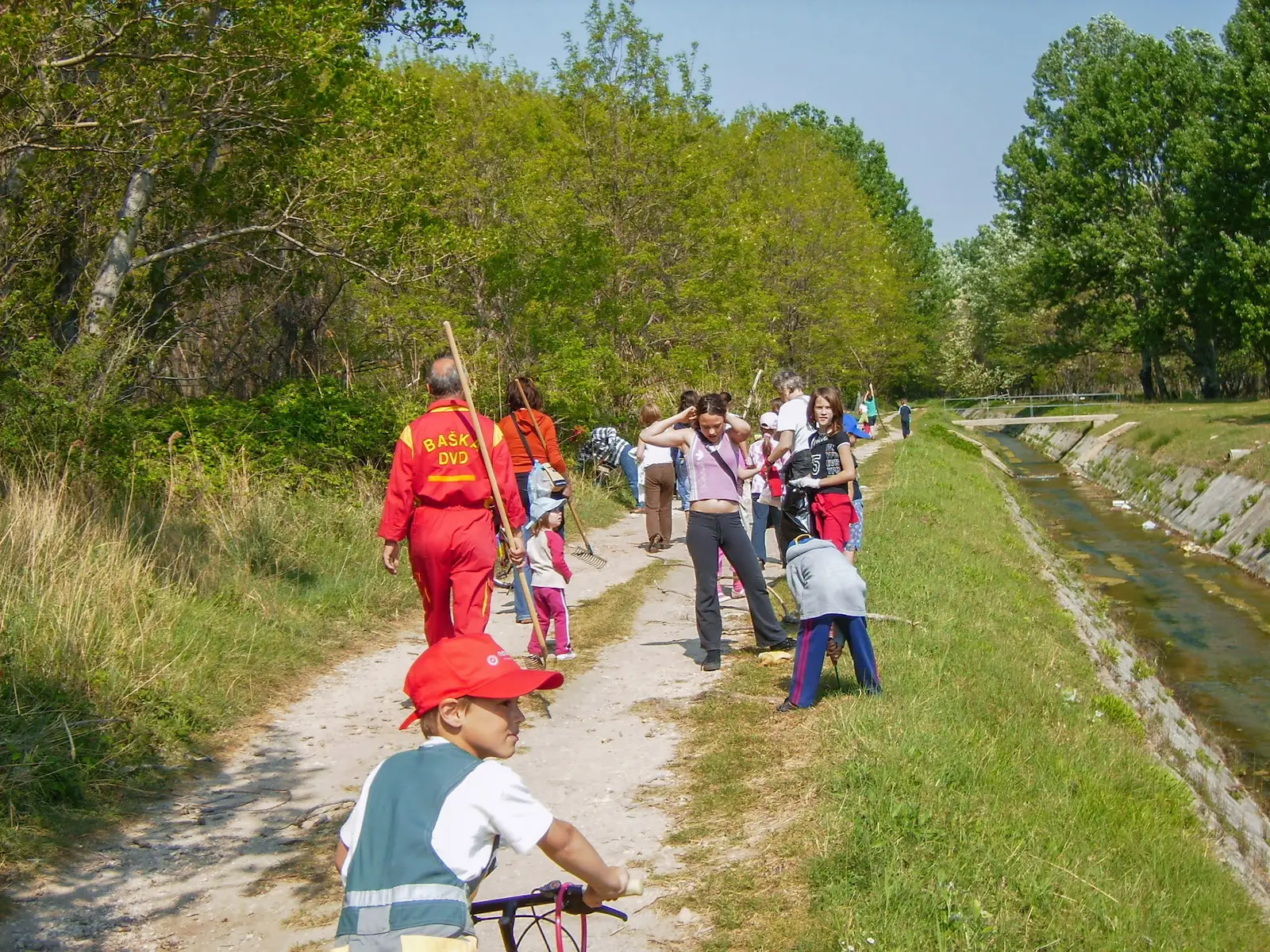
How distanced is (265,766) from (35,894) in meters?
1.98

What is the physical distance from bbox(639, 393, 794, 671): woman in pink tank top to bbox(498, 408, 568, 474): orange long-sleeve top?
2.86m

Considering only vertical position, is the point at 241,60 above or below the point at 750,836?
above

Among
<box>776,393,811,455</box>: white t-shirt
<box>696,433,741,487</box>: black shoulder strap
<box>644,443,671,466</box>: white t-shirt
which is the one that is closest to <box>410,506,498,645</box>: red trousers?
<box>696,433,741,487</box>: black shoulder strap

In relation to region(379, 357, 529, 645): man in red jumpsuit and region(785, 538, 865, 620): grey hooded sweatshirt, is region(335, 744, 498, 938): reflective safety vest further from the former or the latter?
region(785, 538, 865, 620): grey hooded sweatshirt

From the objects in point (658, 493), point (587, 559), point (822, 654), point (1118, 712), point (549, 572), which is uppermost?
point (658, 493)

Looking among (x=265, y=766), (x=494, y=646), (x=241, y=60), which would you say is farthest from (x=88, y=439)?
(x=494, y=646)

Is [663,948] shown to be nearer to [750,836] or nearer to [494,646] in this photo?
[750,836]

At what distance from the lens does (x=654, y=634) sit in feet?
36.5

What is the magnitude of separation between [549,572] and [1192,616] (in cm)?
1243

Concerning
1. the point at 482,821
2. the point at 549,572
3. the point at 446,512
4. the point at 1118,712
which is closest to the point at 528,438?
the point at 549,572

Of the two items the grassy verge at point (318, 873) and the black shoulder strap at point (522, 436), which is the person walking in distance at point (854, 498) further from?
the black shoulder strap at point (522, 436)

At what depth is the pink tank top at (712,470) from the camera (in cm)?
920

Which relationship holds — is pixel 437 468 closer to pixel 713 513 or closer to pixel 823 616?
pixel 823 616

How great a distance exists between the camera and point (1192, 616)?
18.3 meters
